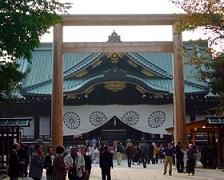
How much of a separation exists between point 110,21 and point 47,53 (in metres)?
21.6

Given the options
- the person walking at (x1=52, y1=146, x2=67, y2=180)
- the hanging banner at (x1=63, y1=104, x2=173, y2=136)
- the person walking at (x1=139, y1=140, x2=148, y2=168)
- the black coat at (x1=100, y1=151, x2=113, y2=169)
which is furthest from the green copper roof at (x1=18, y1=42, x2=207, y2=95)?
the person walking at (x1=52, y1=146, x2=67, y2=180)

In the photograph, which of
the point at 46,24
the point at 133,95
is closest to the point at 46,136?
the point at 133,95

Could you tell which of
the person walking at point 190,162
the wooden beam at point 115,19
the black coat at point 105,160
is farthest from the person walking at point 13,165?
the wooden beam at point 115,19

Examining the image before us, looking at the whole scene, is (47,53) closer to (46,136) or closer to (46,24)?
(46,136)

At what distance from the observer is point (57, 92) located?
925 inches

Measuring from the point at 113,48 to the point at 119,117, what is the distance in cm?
1352

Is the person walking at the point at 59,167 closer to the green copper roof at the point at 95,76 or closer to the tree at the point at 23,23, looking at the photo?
the tree at the point at 23,23

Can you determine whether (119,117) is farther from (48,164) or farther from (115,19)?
(48,164)

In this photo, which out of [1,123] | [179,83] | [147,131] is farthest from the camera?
[147,131]

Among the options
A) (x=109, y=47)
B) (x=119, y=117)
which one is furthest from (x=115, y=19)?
(x=119, y=117)

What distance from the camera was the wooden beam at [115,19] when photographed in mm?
23688

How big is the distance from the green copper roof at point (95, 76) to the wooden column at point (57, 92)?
1251cm

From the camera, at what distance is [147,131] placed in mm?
37344

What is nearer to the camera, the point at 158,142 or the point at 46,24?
the point at 46,24
